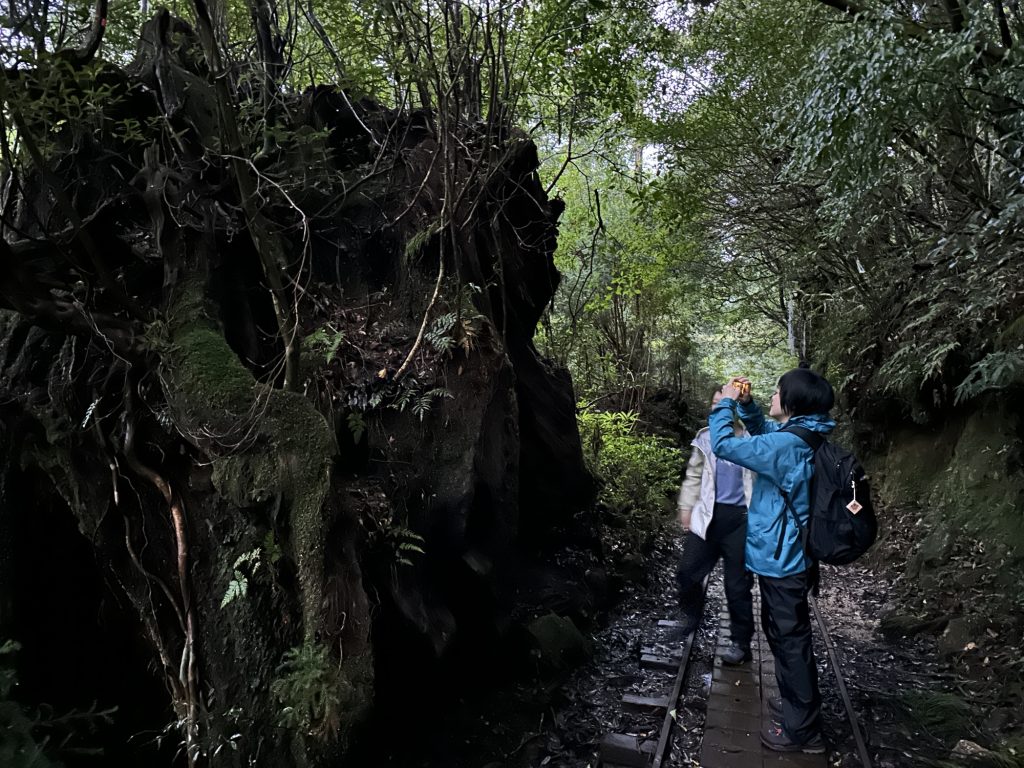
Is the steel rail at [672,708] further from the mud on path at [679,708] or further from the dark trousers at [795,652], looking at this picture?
the dark trousers at [795,652]

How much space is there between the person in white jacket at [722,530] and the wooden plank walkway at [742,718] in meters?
0.21

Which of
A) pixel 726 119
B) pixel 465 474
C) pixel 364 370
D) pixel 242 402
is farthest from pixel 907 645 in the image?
pixel 726 119

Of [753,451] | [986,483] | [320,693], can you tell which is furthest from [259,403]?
[986,483]

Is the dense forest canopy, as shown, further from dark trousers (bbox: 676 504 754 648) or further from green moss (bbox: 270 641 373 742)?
dark trousers (bbox: 676 504 754 648)

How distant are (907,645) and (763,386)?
58.0 feet

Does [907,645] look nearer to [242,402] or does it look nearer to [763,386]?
[242,402]

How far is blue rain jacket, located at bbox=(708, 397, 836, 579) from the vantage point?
14.2 feet

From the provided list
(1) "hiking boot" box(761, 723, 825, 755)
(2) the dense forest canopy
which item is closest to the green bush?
(2) the dense forest canopy

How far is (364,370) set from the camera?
247 inches

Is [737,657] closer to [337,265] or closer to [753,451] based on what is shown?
[753,451]

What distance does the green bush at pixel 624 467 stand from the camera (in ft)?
35.6

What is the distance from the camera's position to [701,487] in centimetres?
575

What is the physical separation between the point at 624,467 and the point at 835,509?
24.4ft

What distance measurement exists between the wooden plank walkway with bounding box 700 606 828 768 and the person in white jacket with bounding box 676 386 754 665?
21cm
